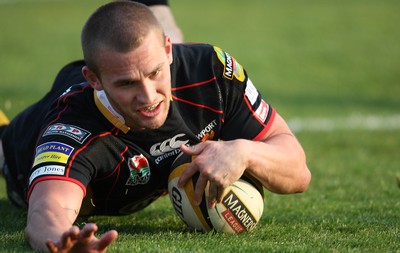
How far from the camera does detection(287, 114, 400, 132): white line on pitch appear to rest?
10.7 m

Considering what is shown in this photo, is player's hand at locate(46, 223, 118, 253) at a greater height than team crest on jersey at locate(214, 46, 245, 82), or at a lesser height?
lesser

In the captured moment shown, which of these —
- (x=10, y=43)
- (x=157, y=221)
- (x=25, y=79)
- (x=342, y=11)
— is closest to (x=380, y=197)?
(x=157, y=221)

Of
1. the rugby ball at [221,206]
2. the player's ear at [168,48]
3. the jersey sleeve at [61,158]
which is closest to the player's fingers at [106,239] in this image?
the jersey sleeve at [61,158]

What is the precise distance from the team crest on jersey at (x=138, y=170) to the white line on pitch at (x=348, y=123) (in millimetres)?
6130

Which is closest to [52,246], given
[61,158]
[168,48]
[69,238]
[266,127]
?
[69,238]

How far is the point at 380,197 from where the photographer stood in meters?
6.30

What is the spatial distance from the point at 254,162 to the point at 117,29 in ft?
3.57

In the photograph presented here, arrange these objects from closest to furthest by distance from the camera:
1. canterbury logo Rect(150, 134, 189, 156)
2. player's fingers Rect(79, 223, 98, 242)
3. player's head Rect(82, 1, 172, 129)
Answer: player's fingers Rect(79, 223, 98, 242), player's head Rect(82, 1, 172, 129), canterbury logo Rect(150, 134, 189, 156)

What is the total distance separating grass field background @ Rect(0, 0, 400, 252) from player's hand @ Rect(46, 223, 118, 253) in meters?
0.36

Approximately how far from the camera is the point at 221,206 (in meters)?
4.50

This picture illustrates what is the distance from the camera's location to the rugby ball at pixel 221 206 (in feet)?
14.8

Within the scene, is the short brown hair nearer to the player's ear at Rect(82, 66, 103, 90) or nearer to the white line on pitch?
the player's ear at Rect(82, 66, 103, 90)

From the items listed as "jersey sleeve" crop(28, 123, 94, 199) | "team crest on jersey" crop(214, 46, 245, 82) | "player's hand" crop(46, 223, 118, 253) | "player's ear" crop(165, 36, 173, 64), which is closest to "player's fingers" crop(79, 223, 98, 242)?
"player's hand" crop(46, 223, 118, 253)

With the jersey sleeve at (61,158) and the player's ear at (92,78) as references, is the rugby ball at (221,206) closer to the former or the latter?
→ the jersey sleeve at (61,158)
